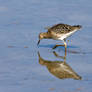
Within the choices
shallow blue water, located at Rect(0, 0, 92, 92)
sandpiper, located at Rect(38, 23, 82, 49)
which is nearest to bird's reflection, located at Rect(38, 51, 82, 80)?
shallow blue water, located at Rect(0, 0, 92, 92)

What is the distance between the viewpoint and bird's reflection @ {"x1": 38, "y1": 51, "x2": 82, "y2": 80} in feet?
28.7

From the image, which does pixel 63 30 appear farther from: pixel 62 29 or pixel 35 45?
pixel 35 45

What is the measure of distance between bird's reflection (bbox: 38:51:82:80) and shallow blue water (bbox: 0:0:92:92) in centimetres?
11

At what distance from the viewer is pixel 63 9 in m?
14.2

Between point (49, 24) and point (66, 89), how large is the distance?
16.9ft

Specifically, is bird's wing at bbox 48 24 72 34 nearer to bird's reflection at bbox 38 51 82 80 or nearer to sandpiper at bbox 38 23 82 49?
sandpiper at bbox 38 23 82 49

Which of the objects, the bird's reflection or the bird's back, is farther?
the bird's back

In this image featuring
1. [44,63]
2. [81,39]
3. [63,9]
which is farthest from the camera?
[63,9]

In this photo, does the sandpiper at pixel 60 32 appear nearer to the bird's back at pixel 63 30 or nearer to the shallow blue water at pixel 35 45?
the bird's back at pixel 63 30

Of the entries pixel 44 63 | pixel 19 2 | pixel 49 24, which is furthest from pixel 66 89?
pixel 19 2

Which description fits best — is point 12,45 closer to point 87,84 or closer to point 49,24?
point 49,24

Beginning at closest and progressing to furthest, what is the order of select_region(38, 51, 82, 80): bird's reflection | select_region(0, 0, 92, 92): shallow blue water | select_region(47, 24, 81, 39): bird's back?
select_region(0, 0, 92, 92): shallow blue water, select_region(38, 51, 82, 80): bird's reflection, select_region(47, 24, 81, 39): bird's back

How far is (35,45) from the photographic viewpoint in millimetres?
11109

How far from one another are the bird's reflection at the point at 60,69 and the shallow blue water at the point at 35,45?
114 mm
